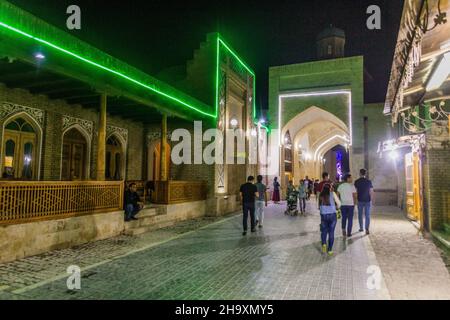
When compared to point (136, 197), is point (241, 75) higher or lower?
higher

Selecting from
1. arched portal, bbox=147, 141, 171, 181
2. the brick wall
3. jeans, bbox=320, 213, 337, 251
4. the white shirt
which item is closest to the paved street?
jeans, bbox=320, 213, 337, 251

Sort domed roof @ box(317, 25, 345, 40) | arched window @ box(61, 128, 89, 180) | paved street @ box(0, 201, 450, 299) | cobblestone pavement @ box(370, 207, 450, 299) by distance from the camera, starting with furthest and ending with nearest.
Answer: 1. domed roof @ box(317, 25, 345, 40)
2. arched window @ box(61, 128, 89, 180)
3. cobblestone pavement @ box(370, 207, 450, 299)
4. paved street @ box(0, 201, 450, 299)

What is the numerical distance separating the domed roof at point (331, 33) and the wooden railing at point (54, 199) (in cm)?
2361

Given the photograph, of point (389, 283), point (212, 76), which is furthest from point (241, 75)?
point (389, 283)

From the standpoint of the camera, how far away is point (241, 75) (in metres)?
17.2

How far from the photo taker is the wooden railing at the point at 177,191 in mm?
10953

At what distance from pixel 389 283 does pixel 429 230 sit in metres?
4.85

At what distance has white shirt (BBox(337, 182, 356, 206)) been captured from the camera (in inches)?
333

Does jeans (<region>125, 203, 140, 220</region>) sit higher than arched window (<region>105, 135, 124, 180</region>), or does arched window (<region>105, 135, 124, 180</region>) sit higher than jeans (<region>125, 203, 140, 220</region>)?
arched window (<region>105, 135, 124, 180</region>)

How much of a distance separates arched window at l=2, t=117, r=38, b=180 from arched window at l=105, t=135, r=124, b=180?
128 inches

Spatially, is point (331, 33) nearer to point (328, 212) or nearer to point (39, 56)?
point (328, 212)

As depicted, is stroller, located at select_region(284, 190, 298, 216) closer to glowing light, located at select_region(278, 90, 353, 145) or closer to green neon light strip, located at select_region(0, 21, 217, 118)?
green neon light strip, located at select_region(0, 21, 217, 118)

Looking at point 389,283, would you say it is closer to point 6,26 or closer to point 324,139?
point 6,26

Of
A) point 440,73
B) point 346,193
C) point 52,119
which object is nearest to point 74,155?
point 52,119
